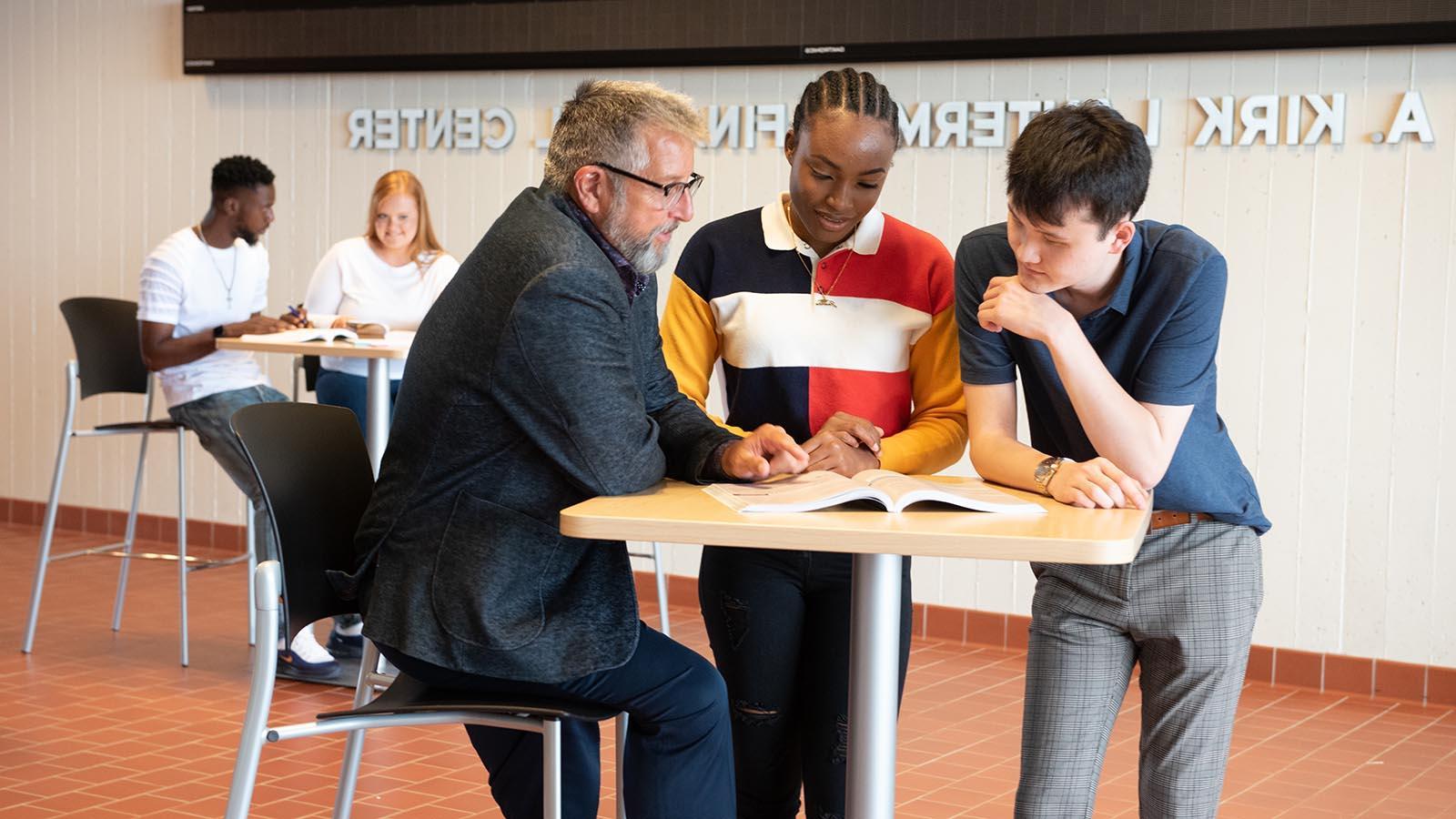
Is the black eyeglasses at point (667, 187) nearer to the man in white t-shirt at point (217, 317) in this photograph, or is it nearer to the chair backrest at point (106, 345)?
the man in white t-shirt at point (217, 317)

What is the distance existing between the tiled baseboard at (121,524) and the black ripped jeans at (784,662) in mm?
4907

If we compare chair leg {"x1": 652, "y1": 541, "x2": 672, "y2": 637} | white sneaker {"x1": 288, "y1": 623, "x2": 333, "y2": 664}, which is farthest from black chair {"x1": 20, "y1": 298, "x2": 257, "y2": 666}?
chair leg {"x1": 652, "y1": 541, "x2": 672, "y2": 637}

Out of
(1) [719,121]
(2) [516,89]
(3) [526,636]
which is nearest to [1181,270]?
(3) [526,636]

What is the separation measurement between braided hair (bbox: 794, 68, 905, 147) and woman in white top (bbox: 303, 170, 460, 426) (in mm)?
3038

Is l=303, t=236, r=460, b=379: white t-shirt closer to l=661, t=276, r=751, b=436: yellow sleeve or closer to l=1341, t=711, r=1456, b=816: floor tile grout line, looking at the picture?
l=661, t=276, r=751, b=436: yellow sleeve

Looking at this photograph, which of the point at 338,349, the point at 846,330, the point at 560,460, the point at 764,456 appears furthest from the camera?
the point at 338,349

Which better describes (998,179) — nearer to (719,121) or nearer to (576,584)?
(719,121)

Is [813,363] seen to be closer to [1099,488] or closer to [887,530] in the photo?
[1099,488]

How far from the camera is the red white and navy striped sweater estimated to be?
254 centimetres

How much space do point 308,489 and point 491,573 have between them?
408 mm

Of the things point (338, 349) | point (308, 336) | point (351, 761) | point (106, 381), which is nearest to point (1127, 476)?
point (351, 761)

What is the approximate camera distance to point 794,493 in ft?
6.74

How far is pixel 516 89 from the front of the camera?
6.29 m

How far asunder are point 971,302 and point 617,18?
13.1ft
